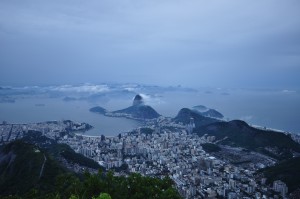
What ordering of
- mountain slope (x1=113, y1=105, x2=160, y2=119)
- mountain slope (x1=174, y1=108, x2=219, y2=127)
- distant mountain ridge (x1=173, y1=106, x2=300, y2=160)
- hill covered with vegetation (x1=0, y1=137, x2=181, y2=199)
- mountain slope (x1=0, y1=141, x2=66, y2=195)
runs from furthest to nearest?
1. mountain slope (x1=113, y1=105, x2=160, y2=119)
2. mountain slope (x1=174, y1=108, x2=219, y2=127)
3. distant mountain ridge (x1=173, y1=106, x2=300, y2=160)
4. mountain slope (x1=0, y1=141, x2=66, y2=195)
5. hill covered with vegetation (x1=0, y1=137, x2=181, y2=199)

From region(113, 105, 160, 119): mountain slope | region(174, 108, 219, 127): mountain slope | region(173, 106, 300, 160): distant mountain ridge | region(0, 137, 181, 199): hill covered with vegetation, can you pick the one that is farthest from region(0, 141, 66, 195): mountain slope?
region(113, 105, 160, 119): mountain slope

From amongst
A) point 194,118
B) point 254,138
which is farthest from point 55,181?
point 194,118

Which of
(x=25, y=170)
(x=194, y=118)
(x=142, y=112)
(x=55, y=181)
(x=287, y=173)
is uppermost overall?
(x=55, y=181)

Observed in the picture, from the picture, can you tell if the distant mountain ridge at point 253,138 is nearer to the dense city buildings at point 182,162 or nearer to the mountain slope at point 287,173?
the dense city buildings at point 182,162

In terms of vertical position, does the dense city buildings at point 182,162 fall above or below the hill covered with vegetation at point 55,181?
below

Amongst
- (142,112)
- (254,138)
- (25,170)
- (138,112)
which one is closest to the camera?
(25,170)

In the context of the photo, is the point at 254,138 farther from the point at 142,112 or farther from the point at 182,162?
the point at 142,112

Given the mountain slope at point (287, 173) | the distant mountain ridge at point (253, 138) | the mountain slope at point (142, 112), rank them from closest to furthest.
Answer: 1. the mountain slope at point (287, 173)
2. the distant mountain ridge at point (253, 138)
3. the mountain slope at point (142, 112)

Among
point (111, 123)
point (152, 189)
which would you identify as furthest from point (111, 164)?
point (111, 123)

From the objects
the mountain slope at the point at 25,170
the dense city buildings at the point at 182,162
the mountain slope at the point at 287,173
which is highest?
the mountain slope at the point at 25,170

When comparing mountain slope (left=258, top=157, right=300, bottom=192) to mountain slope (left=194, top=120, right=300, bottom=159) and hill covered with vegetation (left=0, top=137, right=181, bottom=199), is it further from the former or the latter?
hill covered with vegetation (left=0, top=137, right=181, bottom=199)

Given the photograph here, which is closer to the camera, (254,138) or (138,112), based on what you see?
(254,138)

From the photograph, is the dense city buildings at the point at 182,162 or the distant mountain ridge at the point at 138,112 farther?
the distant mountain ridge at the point at 138,112

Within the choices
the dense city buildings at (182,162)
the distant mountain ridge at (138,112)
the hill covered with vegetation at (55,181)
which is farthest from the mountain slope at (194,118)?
the hill covered with vegetation at (55,181)
